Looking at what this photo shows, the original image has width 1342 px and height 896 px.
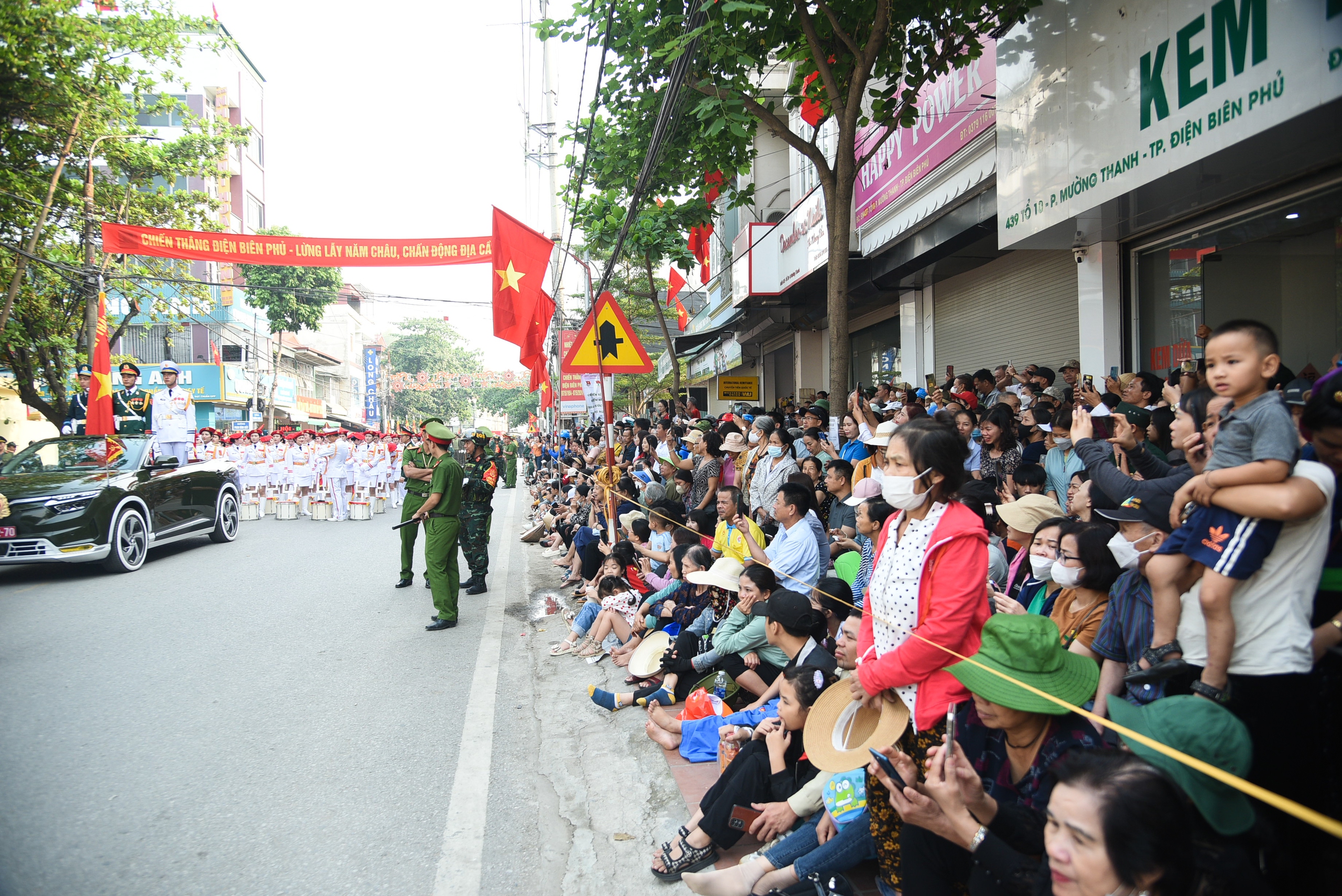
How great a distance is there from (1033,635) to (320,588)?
8370 mm

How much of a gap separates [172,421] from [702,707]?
38.7 feet

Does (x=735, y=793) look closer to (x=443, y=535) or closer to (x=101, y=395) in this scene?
(x=443, y=535)

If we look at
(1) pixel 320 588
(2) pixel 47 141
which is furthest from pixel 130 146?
(1) pixel 320 588

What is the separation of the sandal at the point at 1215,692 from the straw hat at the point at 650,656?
368cm

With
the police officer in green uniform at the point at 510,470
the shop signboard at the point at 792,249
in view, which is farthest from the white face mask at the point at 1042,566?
the police officer in green uniform at the point at 510,470

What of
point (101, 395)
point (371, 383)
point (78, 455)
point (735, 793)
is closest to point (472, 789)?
point (735, 793)

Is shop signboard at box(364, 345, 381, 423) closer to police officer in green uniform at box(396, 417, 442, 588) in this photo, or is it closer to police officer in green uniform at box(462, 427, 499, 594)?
police officer in green uniform at box(396, 417, 442, 588)

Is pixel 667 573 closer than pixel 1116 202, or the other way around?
pixel 1116 202

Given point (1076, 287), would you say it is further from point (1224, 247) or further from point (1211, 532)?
point (1211, 532)

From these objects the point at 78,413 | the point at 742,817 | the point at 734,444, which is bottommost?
the point at 742,817

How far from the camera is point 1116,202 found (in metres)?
5.96

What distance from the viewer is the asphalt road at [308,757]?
3.36 metres

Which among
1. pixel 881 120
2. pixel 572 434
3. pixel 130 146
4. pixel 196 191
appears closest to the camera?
pixel 881 120

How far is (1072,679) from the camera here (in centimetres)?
236
